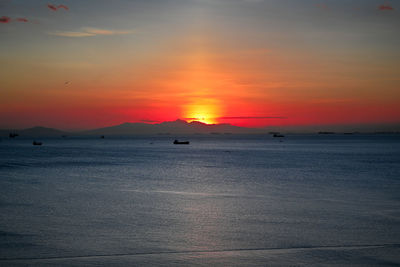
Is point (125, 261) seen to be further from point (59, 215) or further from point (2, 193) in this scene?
point (2, 193)

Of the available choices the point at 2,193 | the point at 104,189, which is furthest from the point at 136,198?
the point at 2,193

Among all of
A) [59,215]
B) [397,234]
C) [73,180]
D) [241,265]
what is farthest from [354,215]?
[73,180]

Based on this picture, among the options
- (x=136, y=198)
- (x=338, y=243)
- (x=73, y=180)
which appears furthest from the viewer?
(x=73, y=180)

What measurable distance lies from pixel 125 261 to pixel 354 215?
1141 centimetres

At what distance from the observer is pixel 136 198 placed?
23.9 m

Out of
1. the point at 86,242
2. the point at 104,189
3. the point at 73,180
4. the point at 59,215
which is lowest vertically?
the point at 86,242

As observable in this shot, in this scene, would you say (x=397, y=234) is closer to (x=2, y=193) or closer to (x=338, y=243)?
(x=338, y=243)

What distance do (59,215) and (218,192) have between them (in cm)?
1141

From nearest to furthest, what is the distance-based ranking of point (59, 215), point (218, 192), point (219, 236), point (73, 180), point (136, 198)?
point (219, 236) → point (59, 215) → point (136, 198) → point (218, 192) → point (73, 180)

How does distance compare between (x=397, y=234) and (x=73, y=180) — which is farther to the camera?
(x=73, y=180)

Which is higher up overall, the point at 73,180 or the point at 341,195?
the point at 73,180

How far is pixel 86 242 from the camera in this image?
13320 mm

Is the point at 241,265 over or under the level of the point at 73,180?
under

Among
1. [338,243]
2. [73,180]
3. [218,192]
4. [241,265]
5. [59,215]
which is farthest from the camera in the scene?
[73,180]
